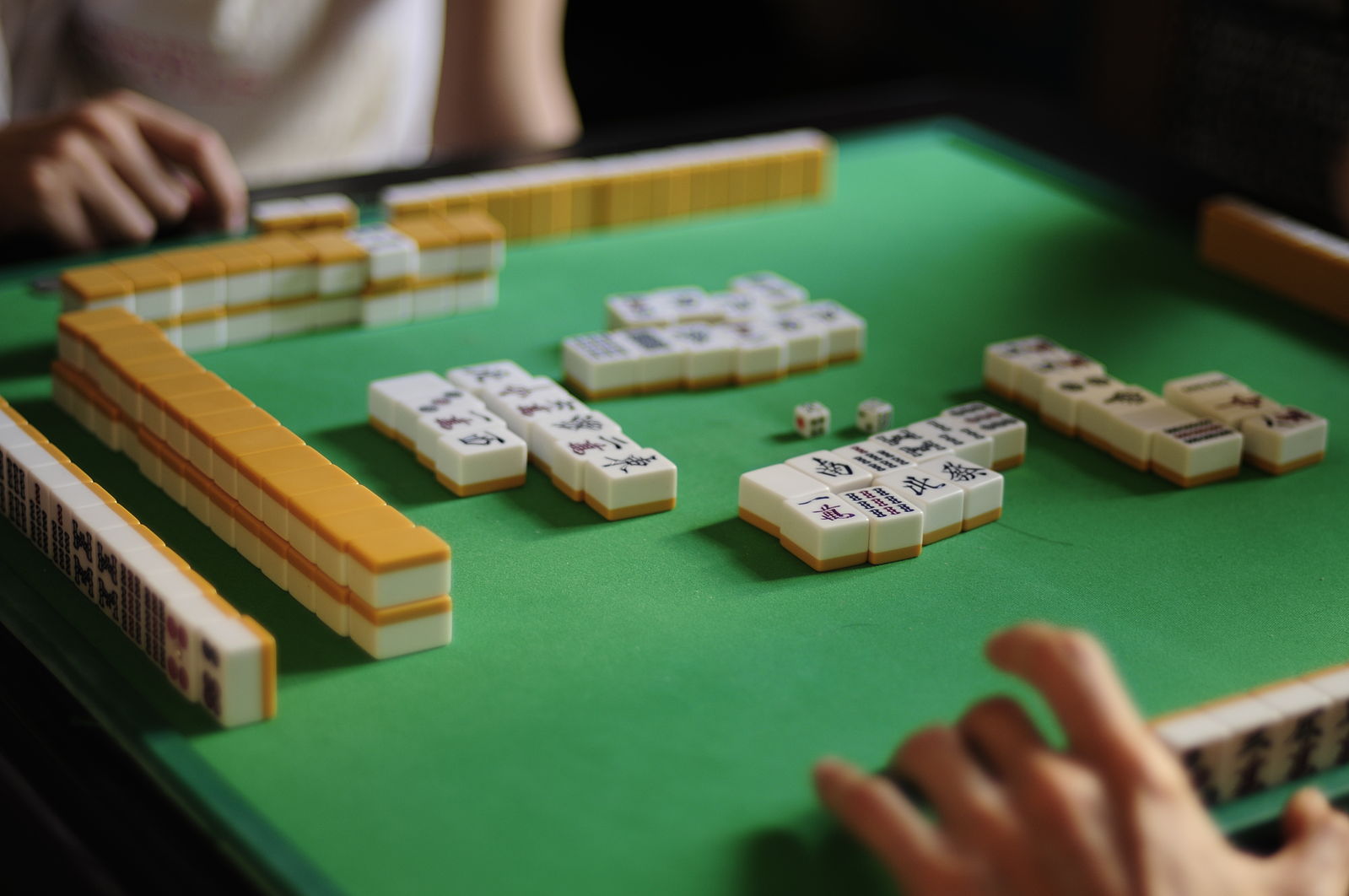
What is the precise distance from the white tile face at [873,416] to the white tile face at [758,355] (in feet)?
0.59

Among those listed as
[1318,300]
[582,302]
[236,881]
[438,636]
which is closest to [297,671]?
[438,636]

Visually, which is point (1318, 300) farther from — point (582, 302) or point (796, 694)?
point (796, 694)

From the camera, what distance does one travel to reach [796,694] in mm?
1460

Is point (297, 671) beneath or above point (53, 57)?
beneath

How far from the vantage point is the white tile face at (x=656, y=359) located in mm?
2107

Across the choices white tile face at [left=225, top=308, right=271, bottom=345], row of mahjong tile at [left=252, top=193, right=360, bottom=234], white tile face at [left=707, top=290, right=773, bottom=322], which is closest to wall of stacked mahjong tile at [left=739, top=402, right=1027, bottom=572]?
white tile face at [left=707, top=290, right=773, bottom=322]

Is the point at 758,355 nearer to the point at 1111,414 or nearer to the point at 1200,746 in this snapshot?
the point at 1111,414

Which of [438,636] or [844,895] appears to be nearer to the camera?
A: [844,895]

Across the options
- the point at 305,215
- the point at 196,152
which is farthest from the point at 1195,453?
the point at 196,152

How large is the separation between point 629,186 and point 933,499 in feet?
3.73

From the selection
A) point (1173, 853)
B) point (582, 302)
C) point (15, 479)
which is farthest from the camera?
point (582, 302)

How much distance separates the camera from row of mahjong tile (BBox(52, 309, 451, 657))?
4.90ft

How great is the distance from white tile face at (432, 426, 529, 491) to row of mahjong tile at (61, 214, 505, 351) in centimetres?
53

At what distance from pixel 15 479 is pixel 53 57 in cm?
158
